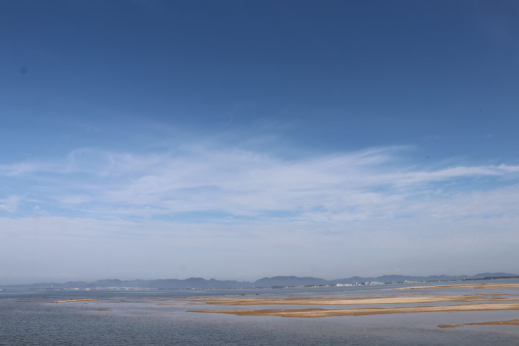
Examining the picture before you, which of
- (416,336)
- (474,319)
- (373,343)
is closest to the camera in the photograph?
(373,343)

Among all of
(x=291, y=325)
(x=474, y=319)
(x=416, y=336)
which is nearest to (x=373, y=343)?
(x=416, y=336)

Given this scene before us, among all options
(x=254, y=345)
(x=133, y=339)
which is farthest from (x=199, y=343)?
(x=133, y=339)

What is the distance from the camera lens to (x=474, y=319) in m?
48.9

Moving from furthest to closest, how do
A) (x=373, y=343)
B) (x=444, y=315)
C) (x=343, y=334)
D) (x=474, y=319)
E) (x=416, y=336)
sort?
(x=444, y=315) → (x=474, y=319) → (x=343, y=334) → (x=416, y=336) → (x=373, y=343)

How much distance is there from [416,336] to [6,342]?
42.3 m

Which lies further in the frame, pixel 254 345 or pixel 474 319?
pixel 474 319

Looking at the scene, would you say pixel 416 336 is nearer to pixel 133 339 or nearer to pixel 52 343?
pixel 133 339

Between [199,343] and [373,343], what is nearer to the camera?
[373,343]

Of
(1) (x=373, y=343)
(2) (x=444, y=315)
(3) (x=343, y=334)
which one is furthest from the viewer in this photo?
(2) (x=444, y=315)

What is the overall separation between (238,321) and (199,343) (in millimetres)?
18932

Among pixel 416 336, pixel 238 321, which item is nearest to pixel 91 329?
pixel 238 321

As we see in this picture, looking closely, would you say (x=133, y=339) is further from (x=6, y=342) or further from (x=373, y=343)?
(x=373, y=343)

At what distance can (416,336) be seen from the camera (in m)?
37.9

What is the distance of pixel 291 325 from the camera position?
4966 centimetres
